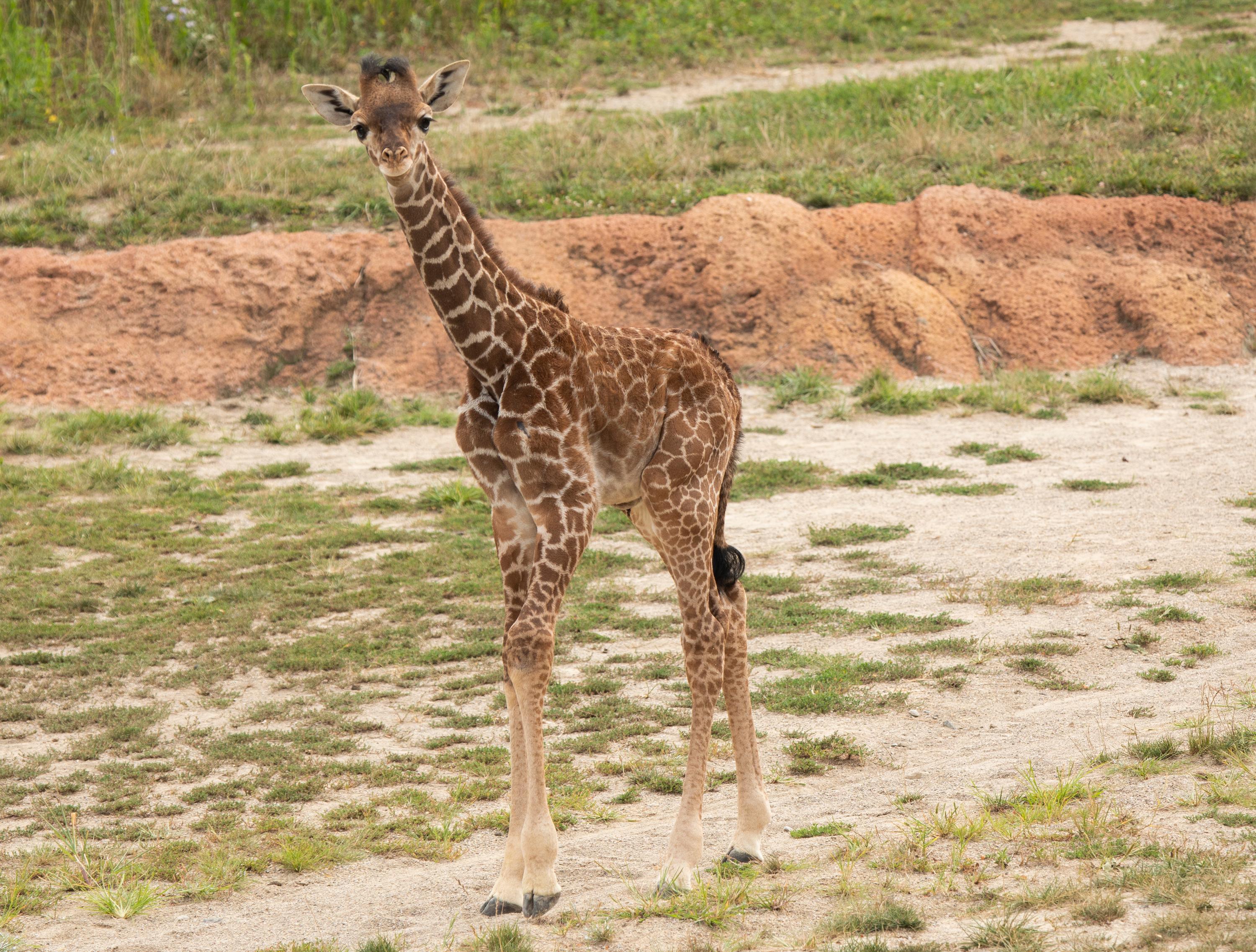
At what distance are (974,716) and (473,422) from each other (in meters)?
3.37

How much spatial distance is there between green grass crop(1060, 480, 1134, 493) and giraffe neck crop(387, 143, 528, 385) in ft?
22.3

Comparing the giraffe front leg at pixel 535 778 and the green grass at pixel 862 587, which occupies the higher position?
the giraffe front leg at pixel 535 778

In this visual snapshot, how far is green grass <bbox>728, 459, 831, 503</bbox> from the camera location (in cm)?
1167

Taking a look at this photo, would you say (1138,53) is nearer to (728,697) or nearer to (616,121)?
(616,121)

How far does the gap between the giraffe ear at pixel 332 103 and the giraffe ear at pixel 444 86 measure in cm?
33

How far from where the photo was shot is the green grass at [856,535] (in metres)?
10.4

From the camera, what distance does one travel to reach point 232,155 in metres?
17.5

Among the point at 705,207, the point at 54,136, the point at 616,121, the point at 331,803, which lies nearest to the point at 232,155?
the point at 54,136

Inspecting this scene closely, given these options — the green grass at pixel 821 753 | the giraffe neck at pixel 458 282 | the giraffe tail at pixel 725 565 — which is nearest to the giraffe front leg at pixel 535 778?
the giraffe tail at pixel 725 565

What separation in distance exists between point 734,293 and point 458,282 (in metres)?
9.51

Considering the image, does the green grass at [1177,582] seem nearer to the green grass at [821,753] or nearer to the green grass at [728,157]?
the green grass at [821,753]

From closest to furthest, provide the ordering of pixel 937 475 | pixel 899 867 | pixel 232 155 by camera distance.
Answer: pixel 899 867, pixel 937 475, pixel 232 155

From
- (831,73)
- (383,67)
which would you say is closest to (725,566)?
(383,67)

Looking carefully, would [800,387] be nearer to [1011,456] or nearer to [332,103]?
[1011,456]
